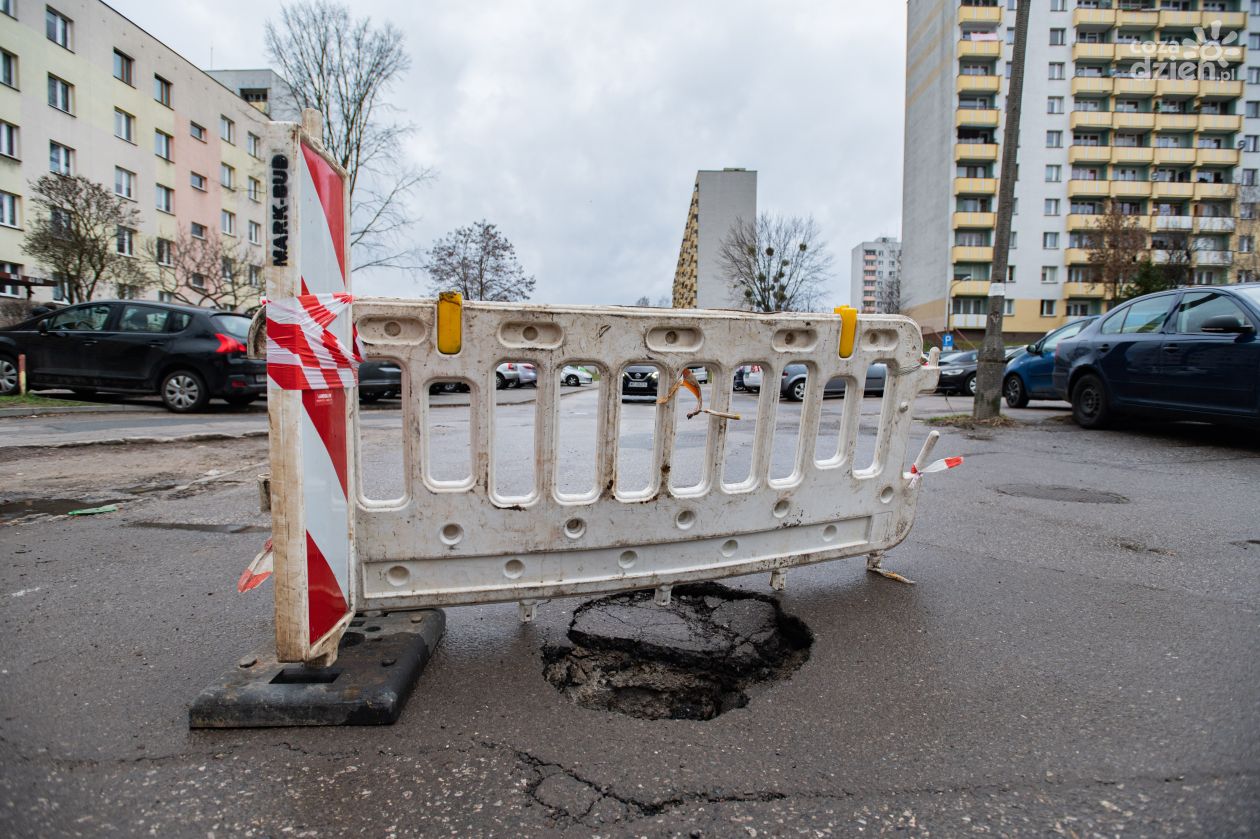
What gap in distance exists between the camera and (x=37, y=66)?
29078mm

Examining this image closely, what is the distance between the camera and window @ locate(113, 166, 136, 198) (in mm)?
33594

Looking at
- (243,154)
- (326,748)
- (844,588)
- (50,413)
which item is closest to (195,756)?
(326,748)

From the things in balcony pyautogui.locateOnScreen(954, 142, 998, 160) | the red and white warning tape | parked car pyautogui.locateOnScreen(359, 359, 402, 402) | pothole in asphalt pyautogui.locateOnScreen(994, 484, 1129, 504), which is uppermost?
balcony pyautogui.locateOnScreen(954, 142, 998, 160)

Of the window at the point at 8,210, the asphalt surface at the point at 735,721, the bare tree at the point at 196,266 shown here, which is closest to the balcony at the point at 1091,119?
the bare tree at the point at 196,266

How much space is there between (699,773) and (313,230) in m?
1.92

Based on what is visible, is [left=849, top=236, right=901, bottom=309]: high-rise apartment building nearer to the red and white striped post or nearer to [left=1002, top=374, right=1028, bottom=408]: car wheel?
[left=1002, top=374, right=1028, bottom=408]: car wheel

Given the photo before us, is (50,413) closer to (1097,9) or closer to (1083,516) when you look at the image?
(1083,516)

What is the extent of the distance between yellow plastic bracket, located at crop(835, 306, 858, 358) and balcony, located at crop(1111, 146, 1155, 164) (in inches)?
2739

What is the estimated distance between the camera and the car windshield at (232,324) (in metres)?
11.5

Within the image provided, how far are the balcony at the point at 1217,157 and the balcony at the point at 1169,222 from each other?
4900 mm

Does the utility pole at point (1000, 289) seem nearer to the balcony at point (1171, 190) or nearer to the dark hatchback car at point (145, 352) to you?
the dark hatchback car at point (145, 352)

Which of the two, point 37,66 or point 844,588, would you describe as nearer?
point 844,588

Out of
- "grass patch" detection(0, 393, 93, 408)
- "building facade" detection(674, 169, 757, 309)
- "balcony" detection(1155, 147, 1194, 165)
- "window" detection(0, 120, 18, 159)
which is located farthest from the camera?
"building facade" detection(674, 169, 757, 309)

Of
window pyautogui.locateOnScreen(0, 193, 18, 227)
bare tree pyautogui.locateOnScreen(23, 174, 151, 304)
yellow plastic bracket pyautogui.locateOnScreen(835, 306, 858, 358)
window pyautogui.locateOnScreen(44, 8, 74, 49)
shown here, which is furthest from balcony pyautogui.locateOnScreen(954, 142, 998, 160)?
yellow plastic bracket pyautogui.locateOnScreen(835, 306, 858, 358)
